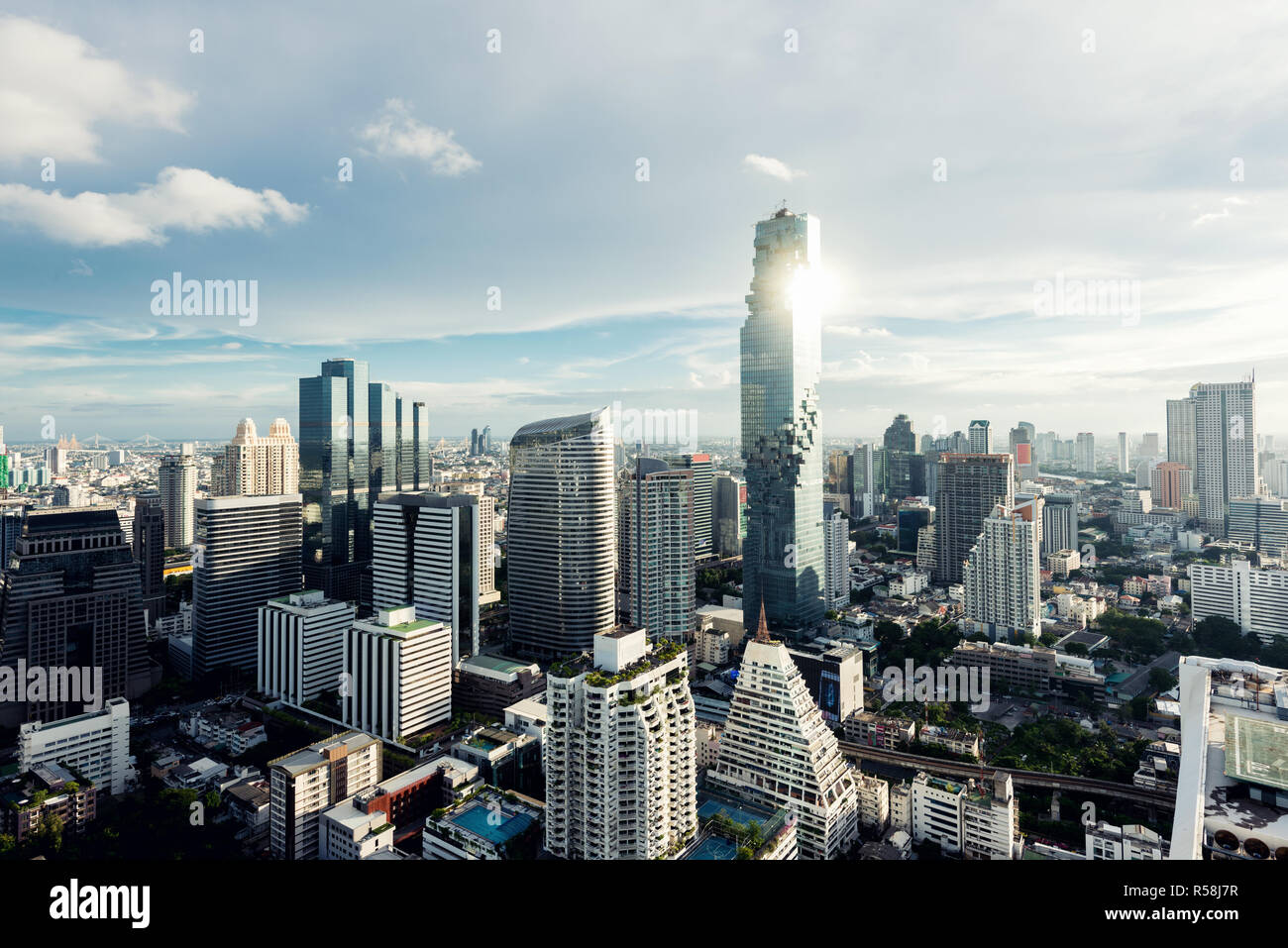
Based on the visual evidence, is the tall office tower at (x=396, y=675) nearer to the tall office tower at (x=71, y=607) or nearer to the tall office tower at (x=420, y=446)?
the tall office tower at (x=71, y=607)

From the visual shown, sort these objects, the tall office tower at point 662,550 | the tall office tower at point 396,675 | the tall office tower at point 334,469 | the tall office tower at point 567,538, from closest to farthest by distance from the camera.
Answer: the tall office tower at point 396,675 → the tall office tower at point 567,538 → the tall office tower at point 662,550 → the tall office tower at point 334,469

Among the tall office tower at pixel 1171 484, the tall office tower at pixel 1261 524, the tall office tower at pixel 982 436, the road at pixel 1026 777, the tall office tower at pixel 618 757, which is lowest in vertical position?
the road at pixel 1026 777

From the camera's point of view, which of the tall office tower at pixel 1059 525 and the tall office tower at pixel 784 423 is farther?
the tall office tower at pixel 1059 525

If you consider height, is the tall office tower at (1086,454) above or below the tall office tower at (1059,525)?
above

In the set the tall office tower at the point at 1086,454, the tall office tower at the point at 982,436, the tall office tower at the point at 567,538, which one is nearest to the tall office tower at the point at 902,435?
the tall office tower at the point at 982,436

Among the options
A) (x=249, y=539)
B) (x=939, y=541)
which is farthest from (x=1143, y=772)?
(x=249, y=539)

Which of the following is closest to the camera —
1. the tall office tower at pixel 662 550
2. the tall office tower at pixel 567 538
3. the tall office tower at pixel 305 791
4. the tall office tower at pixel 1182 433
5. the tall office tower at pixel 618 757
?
the tall office tower at pixel 618 757

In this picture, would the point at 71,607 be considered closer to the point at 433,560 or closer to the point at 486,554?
the point at 433,560
